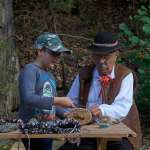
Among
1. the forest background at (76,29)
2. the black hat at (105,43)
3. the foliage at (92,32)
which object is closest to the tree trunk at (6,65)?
the forest background at (76,29)

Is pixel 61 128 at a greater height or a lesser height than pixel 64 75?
greater

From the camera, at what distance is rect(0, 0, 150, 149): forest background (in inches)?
249

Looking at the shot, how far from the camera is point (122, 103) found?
291 centimetres

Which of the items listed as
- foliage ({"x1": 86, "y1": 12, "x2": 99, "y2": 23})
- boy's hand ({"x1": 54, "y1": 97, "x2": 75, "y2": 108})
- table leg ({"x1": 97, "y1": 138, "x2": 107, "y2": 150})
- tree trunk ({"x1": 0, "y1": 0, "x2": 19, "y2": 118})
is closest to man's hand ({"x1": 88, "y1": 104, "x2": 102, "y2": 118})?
table leg ({"x1": 97, "y1": 138, "x2": 107, "y2": 150})

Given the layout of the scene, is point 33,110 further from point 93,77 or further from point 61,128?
point 93,77

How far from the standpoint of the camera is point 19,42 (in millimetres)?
7961

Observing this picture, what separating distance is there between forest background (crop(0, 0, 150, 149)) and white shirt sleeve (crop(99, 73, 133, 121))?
7.09ft

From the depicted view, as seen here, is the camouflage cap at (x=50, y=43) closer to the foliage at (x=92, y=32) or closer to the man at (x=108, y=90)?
the man at (x=108, y=90)

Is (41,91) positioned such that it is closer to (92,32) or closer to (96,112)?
(96,112)

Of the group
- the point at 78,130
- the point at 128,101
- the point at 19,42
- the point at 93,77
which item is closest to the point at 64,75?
the point at 19,42

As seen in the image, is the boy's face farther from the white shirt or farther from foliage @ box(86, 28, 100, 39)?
foliage @ box(86, 28, 100, 39)

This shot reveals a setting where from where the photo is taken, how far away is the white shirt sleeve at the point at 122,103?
2.82m

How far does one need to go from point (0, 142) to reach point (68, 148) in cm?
259

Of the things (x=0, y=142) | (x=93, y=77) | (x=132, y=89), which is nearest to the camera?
(x=132, y=89)
